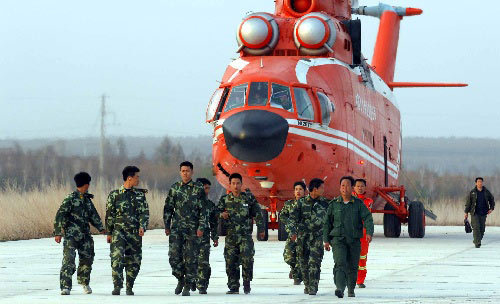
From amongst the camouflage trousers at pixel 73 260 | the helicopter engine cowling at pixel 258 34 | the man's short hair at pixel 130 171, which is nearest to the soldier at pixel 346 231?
the man's short hair at pixel 130 171

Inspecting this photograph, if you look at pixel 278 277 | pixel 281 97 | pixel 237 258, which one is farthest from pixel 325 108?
pixel 237 258

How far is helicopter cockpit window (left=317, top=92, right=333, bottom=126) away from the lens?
23880 mm

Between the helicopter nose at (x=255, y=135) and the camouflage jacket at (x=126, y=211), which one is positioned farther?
the helicopter nose at (x=255, y=135)

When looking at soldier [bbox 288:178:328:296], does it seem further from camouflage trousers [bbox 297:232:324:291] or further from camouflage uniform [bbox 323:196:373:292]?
camouflage uniform [bbox 323:196:373:292]

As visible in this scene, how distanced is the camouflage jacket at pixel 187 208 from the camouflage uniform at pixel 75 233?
3.21 feet

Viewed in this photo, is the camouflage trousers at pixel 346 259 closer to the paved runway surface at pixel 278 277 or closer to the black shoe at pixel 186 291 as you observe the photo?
the paved runway surface at pixel 278 277

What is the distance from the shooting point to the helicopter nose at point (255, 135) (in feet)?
73.6

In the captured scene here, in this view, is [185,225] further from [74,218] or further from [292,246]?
[292,246]

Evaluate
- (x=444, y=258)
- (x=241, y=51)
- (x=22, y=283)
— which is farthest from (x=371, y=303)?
(x=241, y=51)

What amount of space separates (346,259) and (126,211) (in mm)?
3021

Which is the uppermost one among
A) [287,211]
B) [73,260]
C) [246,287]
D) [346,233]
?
[287,211]

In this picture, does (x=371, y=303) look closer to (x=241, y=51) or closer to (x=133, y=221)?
(x=133, y=221)

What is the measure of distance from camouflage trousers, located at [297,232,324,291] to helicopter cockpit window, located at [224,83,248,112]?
8.89 m

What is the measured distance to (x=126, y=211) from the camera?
14258mm
